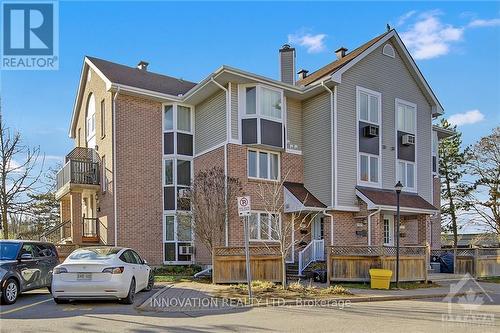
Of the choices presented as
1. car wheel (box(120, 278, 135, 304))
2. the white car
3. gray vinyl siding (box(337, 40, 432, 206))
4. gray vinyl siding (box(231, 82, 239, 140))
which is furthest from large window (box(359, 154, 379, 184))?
the white car

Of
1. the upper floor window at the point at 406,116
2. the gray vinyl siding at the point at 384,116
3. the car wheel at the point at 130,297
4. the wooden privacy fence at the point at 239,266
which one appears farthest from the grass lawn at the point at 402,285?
the upper floor window at the point at 406,116

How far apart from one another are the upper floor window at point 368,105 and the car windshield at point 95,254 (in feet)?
47.9

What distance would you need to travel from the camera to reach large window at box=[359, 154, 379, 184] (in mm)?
22625

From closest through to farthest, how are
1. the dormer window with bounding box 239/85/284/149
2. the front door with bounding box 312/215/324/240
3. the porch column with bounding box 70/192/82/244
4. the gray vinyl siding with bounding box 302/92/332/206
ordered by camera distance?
the dormer window with bounding box 239/85/284/149 → the gray vinyl siding with bounding box 302/92/332/206 → the front door with bounding box 312/215/324/240 → the porch column with bounding box 70/192/82/244

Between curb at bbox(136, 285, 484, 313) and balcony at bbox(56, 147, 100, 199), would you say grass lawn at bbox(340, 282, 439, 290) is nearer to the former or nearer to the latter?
curb at bbox(136, 285, 484, 313)

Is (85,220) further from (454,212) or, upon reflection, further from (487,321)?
(454,212)

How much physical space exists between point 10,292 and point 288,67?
17.2 m

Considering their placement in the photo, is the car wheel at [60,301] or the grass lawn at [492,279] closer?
the car wheel at [60,301]

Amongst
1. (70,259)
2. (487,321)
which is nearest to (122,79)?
(70,259)

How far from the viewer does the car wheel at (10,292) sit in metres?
11.2

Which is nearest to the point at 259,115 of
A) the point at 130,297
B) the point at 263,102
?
the point at 263,102

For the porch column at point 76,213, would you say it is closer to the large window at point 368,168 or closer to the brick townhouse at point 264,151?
the brick townhouse at point 264,151

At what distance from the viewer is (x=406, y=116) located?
81.8ft

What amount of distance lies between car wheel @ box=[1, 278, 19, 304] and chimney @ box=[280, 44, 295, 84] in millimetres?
16483
